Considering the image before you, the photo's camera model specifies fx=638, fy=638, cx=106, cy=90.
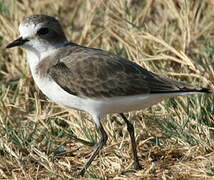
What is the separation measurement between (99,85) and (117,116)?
42.5 inches

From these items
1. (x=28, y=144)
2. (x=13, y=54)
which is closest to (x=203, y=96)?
(x=28, y=144)

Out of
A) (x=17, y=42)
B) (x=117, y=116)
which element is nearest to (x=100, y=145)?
(x=117, y=116)

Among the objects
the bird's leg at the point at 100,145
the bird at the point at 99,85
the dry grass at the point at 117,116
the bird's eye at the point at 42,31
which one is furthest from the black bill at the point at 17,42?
the bird's leg at the point at 100,145

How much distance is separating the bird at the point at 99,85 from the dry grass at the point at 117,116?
0.30 meters

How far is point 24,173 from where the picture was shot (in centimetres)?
506

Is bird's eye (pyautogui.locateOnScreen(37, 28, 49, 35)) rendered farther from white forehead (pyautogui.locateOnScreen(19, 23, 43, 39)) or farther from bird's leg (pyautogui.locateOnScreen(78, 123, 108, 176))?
bird's leg (pyautogui.locateOnScreen(78, 123, 108, 176))

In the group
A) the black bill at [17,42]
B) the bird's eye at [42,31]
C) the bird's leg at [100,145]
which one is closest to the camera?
the bird's leg at [100,145]

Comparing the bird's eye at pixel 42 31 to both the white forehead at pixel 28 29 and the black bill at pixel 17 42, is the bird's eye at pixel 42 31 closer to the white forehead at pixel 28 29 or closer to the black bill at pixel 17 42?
the white forehead at pixel 28 29

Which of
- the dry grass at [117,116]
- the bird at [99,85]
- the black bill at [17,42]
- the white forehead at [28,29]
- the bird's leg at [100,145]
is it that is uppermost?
the white forehead at [28,29]

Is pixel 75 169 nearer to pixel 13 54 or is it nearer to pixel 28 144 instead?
pixel 28 144

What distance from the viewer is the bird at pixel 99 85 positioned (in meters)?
5.16

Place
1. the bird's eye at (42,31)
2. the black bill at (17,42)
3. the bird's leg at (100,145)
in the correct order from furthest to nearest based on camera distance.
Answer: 1. the bird's eye at (42,31)
2. the black bill at (17,42)
3. the bird's leg at (100,145)

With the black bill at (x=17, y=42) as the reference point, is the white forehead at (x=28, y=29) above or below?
above

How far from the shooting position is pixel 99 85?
5.25 metres
